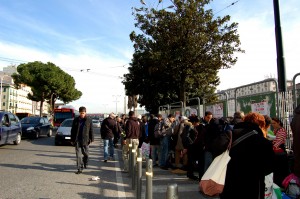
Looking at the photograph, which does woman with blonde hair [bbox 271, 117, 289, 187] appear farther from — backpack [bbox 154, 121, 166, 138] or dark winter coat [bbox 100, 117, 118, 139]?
dark winter coat [bbox 100, 117, 118, 139]

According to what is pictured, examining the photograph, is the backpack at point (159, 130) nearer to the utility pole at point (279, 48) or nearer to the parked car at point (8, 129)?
the utility pole at point (279, 48)

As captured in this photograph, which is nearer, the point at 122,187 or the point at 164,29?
the point at 122,187

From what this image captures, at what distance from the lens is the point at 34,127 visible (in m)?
21.4

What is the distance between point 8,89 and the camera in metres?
108

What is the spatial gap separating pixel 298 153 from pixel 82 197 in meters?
5.19

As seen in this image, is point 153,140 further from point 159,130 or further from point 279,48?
point 279,48

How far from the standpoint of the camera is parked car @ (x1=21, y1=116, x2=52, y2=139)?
2111 cm

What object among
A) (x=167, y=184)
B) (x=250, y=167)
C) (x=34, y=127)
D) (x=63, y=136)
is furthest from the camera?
(x=34, y=127)

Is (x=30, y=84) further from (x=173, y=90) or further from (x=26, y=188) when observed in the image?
(x=26, y=188)

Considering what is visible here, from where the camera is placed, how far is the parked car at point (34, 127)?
21.1m

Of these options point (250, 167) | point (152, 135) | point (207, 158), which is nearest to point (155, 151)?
point (152, 135)

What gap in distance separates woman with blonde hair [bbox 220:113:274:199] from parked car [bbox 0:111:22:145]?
13.2 meters

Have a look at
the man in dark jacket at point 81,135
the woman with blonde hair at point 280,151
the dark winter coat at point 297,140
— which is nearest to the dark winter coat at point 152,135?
the man in dark jacket at point 81,135

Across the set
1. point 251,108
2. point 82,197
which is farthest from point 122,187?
point 251,108
